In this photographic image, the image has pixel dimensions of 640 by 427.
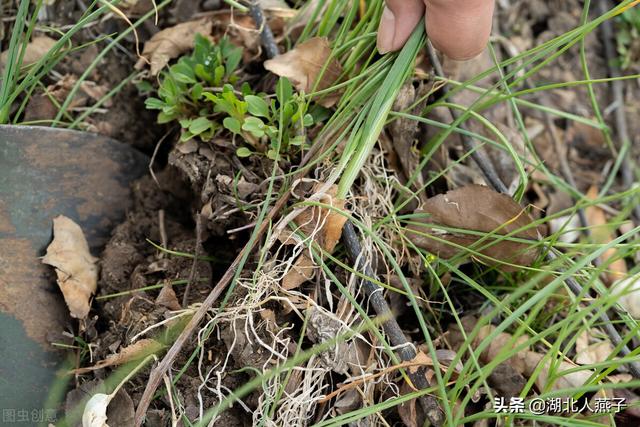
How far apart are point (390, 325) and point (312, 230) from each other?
0.25 meters

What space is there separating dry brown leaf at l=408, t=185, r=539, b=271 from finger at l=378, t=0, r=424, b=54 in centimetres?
34

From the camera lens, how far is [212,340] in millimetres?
1209

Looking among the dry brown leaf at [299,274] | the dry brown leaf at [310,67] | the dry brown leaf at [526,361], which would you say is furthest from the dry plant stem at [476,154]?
the dry brown leaf at [299,274]

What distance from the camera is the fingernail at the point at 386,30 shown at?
1.20m

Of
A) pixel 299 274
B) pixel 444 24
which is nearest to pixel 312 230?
pixel 299 274

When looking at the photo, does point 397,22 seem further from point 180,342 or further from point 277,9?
point 180,342

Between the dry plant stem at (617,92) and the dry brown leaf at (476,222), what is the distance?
756 millimetres

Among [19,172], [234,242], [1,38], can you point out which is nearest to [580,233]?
[234,242]

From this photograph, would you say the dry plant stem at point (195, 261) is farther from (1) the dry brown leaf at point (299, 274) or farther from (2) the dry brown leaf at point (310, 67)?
(2) the dry brown leaf at point (310, 67)

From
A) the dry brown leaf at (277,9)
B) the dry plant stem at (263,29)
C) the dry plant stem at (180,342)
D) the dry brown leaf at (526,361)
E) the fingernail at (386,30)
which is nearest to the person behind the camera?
the dry plant stem at (180,342)

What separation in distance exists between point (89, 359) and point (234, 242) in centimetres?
41

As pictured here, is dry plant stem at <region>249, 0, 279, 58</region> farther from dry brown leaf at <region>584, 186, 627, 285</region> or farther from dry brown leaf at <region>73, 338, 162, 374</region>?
dry brown leaf at <region>584, 186, 627, 285</region>

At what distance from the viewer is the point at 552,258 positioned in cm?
128

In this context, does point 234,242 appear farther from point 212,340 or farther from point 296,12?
point 296,12
